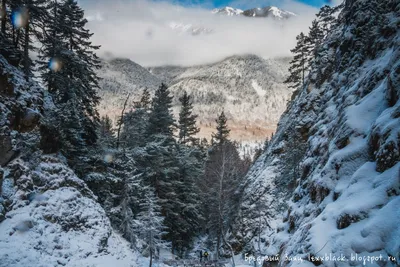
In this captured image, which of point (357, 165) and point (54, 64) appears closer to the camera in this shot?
point (357, 165)

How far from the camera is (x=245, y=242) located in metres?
27.4

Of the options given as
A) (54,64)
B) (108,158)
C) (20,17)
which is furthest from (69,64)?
(108,158)

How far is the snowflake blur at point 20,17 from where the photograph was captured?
56.1ft

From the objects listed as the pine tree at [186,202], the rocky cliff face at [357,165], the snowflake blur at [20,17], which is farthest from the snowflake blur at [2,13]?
the rocky cliff face at [357,165]

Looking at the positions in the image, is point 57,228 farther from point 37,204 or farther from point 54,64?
point 54,64

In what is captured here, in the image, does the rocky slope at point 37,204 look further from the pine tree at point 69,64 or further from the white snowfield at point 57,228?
the pine tree at point 69,64

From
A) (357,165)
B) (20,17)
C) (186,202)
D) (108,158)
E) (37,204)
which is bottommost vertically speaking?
(186,202)

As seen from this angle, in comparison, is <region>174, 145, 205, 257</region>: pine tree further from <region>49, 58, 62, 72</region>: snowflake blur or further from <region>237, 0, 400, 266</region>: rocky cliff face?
<region>237, 0, 400, 266</region>: rocky cliff face

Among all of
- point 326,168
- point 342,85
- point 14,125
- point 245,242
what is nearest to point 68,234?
point 14,125

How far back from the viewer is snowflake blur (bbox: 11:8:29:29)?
56.1 ft

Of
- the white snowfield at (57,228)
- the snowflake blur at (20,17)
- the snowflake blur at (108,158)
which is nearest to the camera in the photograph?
the white snowfield at (57,228)

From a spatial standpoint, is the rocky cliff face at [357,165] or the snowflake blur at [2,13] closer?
the rocky cliff face at [357,165]

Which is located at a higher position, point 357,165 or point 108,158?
point 108,158

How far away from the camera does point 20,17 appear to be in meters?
17.1
